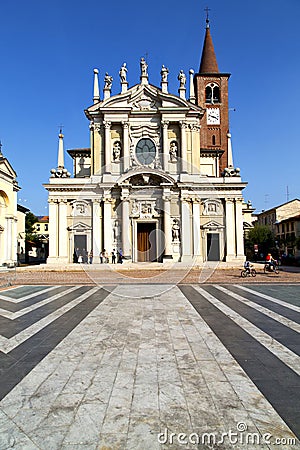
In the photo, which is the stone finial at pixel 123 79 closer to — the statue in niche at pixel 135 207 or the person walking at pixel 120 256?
the statue in niche at pixel 135 207

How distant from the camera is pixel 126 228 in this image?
32.2m

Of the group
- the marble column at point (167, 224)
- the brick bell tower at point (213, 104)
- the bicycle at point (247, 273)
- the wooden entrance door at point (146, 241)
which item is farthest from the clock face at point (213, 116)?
the bicycle at point (247, 273)

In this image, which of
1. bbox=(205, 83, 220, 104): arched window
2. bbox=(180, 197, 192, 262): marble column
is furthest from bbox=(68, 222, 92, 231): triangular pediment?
bbox=(205, 83, 220, 104): arched window

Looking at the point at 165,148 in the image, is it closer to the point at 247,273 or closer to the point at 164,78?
the point at 164,78

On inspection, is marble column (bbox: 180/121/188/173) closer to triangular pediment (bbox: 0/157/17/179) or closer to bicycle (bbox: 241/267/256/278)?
bicycle (bbox: 241/267/256/278)

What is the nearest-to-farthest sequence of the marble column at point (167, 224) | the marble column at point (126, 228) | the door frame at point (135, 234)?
the marble column at point (167, 224) → the marble column at point (126, 228) → the door frame at point (135, 234)

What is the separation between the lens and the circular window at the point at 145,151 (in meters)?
33.8

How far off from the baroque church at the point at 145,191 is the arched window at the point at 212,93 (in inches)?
531

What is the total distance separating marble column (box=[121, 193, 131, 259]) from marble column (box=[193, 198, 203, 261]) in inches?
238

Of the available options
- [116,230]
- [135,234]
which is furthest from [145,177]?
[116,230]

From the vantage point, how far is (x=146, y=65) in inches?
1355

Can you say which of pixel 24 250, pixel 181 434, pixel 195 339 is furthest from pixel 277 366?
pixel 24 250

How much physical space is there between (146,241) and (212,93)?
25.2 m

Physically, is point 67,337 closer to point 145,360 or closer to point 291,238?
point 145,360
